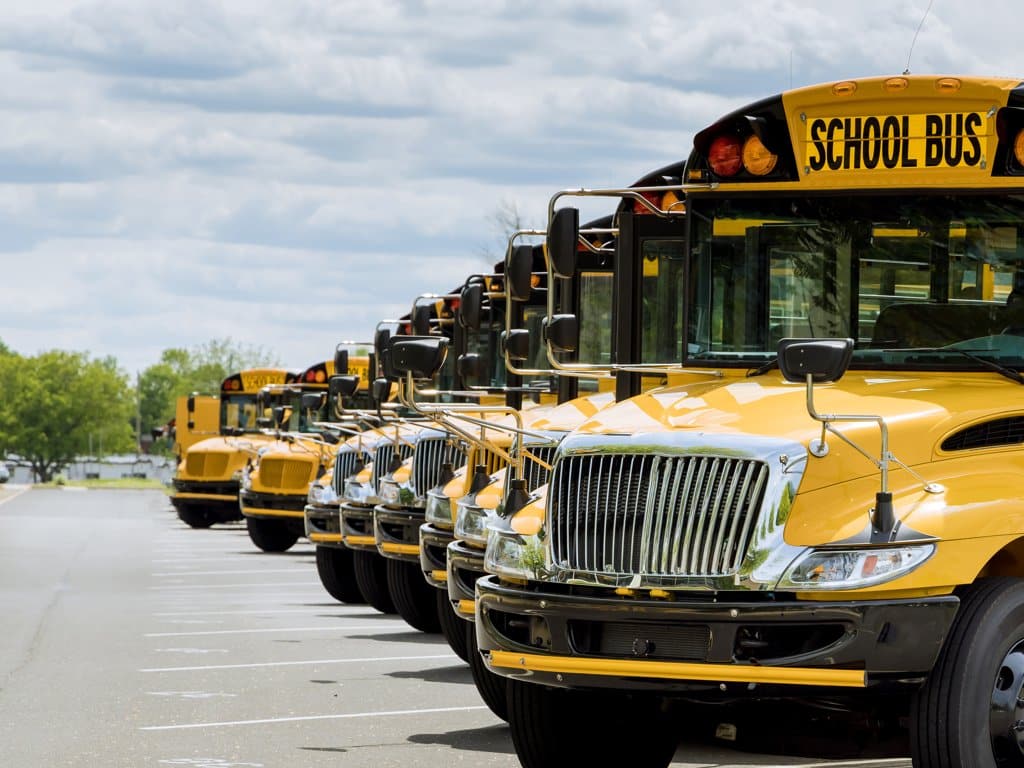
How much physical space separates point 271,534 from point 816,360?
2263 centimetres

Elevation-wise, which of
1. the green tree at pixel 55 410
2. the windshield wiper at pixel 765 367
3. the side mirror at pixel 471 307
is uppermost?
the side mirror at pixel 471 307

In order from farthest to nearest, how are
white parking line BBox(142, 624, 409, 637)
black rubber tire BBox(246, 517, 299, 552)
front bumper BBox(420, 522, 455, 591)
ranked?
black rubber tire BBox(246, 517, 299, 552) < white parking line BBox(142, 624, 409, 637) < front bumper BBox(420, 522, 455, 591)

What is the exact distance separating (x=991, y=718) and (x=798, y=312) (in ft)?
6.57

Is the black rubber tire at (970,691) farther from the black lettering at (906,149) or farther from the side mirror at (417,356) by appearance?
the side mirror at (417,356)

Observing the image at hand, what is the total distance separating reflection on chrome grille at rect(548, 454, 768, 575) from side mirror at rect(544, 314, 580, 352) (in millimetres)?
1261

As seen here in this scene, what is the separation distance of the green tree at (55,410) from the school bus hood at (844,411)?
14732 centimetres

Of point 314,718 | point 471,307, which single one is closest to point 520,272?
point 471,307

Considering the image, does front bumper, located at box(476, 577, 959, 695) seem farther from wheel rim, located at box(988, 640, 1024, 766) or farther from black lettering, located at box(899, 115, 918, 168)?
black lettering, located at box(899, 115, 918, 168)

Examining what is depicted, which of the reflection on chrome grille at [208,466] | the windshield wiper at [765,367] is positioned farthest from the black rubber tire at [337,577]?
the reflection on chrome grille at [208,466]

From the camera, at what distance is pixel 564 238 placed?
7.67 m

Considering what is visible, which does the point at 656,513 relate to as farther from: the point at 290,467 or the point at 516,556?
the point at 290,467

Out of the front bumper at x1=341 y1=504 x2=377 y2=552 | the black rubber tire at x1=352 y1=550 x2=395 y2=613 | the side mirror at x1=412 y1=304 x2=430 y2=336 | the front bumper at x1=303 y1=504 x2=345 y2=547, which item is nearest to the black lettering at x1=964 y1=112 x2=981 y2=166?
the side mirror at x1=412 y1=304 x2=430 y2=336

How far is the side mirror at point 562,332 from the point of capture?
8.09m

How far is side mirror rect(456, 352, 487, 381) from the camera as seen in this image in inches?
558
